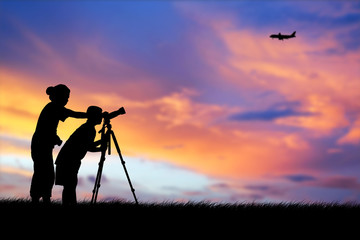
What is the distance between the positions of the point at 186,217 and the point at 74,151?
3536 millimetres

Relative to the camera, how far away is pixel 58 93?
11.7 meters

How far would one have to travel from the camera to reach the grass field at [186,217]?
10.8 m

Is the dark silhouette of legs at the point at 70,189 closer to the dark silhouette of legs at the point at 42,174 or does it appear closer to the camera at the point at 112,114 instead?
the dark silhouette of legs at the point at 42,174

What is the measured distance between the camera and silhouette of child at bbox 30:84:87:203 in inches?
461

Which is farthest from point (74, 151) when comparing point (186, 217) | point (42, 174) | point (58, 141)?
point (186, 217)

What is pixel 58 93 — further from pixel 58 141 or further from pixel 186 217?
pixel 186 217

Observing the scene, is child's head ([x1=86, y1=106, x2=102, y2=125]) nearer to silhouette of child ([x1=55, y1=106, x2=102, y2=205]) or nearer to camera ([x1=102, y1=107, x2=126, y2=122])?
silhouette of child ([x1=55, y1=106, x2=102, y2=205])

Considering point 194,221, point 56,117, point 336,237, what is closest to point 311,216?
point 336,237

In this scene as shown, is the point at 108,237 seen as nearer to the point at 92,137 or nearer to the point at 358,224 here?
the point at 92,137

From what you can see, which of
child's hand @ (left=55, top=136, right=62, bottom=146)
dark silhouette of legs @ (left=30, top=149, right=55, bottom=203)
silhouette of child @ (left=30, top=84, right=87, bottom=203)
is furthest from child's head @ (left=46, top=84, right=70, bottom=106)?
dark silhouette of legs @ (left=30, top=149, right=55, bottom=203)

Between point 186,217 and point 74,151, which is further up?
point 74,151

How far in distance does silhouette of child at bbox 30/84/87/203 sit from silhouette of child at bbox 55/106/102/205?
0.28 m

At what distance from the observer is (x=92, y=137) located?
1188 cm

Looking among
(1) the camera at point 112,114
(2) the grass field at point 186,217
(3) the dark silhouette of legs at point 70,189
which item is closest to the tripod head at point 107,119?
(1) the camera at point 112,114
